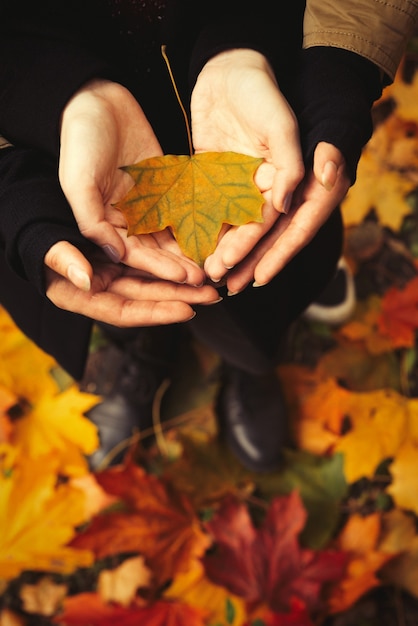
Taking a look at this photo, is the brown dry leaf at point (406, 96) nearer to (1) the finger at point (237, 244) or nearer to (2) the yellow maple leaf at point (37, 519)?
(1) the finger at point (237, 244)

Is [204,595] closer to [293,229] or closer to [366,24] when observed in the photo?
[293,229]

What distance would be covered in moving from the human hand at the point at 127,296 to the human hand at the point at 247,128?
0.06 meters

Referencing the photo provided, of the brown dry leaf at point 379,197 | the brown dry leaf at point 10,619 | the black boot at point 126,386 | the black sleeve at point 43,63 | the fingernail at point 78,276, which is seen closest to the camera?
the fingernail at point 78,276

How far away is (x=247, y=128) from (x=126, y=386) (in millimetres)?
731

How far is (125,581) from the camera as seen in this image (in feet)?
4.14

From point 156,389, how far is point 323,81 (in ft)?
2.75

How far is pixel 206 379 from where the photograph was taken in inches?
59.7

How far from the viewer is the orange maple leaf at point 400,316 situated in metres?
1.45

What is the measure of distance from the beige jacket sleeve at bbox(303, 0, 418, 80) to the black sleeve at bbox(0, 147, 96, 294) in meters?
0.45

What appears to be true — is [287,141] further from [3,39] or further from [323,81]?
[3,39]

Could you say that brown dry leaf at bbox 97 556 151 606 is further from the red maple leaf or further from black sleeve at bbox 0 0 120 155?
black sleeve at bbox 0 0 120 155

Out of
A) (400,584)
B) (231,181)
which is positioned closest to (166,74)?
(231,181)

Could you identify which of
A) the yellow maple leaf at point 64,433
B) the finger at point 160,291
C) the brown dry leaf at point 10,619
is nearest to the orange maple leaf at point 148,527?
the yellow maple leaf at point 64,433

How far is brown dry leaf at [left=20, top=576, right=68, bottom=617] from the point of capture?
1.29 metres
